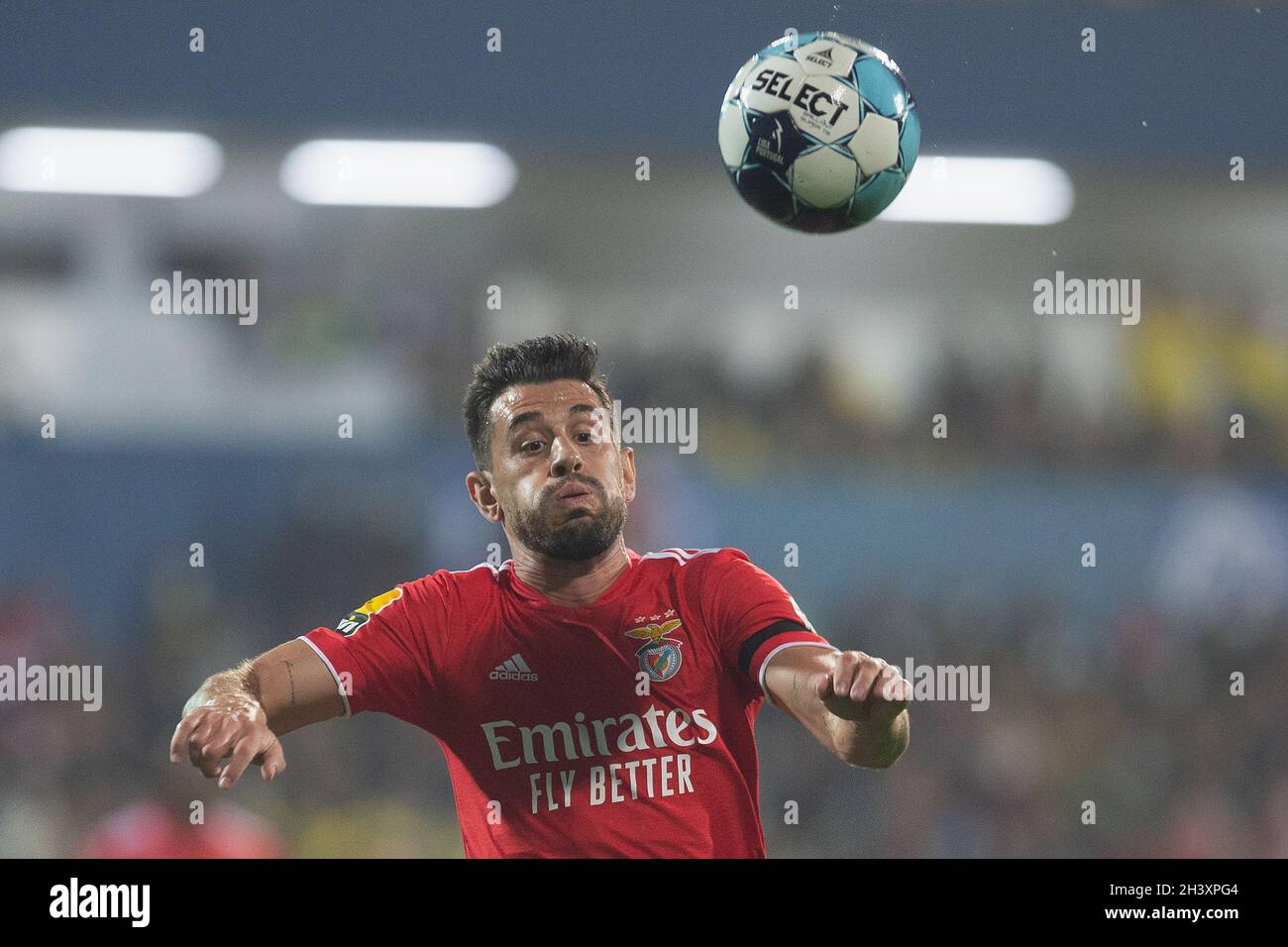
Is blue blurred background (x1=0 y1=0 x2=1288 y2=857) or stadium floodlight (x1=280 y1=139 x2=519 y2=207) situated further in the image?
stadium floodlight (x1=280 y1=139 x2=519 y2=207)

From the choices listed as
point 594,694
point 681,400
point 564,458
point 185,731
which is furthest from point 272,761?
point 681,400

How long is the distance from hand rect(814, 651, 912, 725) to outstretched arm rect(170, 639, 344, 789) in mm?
1263

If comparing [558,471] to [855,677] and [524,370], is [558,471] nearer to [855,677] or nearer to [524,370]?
[524,370]

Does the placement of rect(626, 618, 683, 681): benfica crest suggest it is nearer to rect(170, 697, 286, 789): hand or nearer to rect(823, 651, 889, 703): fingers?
rect(823, 651, 889, 703): fingers

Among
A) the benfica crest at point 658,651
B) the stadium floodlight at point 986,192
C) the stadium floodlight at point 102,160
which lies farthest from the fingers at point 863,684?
the stadium floodlight at point 102,160

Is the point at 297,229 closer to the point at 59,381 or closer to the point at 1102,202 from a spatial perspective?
the point at 59,381

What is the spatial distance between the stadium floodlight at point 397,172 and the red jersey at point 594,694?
17.6ft

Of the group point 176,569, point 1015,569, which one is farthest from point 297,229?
point 1015,569

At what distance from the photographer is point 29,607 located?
27.4ft

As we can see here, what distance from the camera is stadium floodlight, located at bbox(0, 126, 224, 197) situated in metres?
8.69

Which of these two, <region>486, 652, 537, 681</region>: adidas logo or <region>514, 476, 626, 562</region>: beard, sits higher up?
<region>514, 476, 626, 562</region>: beard

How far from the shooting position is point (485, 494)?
412cm

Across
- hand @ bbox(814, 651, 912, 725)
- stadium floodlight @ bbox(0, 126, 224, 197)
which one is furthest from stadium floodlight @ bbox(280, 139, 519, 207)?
hand @ bbox(814, 651, 912, 725)

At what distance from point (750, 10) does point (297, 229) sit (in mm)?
3199
